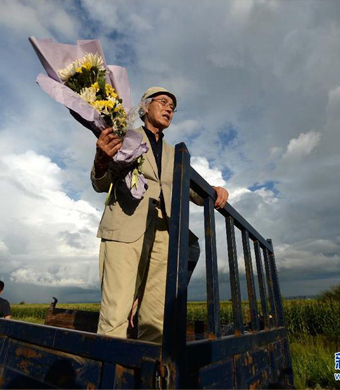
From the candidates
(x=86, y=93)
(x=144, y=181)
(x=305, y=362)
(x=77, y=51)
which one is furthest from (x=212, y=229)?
(x=305, y=362)

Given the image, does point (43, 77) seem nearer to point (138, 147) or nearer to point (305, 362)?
point (138, 147)

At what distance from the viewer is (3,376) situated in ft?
4.62

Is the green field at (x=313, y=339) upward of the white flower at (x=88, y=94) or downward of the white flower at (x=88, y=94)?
downward

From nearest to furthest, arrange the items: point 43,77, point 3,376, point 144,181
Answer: point 3,376 < point 43,77 < point 144,181

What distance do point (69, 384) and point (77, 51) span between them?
1861mm

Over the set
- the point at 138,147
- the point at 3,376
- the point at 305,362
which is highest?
the point at 138,147

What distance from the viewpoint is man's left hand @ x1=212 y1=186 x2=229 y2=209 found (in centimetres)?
165

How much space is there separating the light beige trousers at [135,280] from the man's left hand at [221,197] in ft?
1.83

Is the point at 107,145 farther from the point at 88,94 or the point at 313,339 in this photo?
the point at 313,339

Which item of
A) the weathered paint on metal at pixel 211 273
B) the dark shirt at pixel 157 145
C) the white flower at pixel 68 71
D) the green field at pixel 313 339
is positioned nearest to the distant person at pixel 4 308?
the green field at pixel 313 339

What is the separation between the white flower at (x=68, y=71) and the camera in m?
1.68

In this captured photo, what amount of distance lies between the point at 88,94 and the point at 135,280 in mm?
1219

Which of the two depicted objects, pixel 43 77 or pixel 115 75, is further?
pixel 115 75

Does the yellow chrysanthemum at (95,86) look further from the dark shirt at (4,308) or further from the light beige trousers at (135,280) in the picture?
the dark shirt at (4,308)
